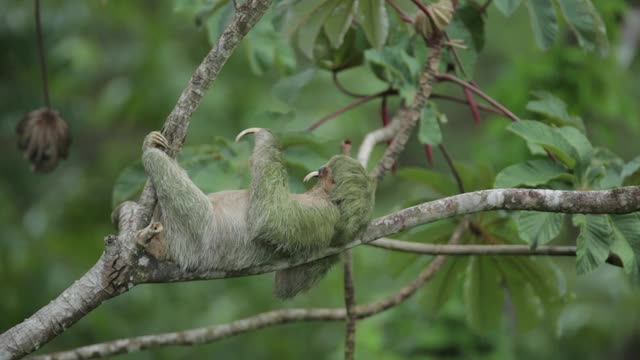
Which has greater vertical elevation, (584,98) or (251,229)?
(584,98)

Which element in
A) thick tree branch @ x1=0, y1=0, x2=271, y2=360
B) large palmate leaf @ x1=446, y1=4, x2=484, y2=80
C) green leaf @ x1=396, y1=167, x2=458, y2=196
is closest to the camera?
thick tree branch @ x1=0, y1=0, x2=271, y2=360

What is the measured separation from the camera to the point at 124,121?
11477 mm

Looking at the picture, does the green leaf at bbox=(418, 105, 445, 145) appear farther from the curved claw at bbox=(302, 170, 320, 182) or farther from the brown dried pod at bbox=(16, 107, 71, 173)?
the brown dried pod at bbox=(16, 107, 71, 173)

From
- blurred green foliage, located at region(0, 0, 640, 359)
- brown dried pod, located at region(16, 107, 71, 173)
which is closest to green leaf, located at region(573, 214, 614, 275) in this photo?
blurred green foliage, located at region(0, 0, 640, 359)

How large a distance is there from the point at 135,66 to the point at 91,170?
156cm

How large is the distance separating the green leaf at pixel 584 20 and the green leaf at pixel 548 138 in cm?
87

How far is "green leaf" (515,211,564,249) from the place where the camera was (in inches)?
178

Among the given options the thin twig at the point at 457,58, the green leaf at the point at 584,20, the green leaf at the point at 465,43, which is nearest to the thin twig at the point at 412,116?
the thin twig at the point at 457,58

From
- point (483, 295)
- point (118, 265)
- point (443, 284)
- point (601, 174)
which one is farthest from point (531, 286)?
point (118, 265)

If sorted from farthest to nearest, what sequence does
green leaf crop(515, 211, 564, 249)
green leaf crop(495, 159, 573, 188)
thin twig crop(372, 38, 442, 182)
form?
thin twig crop(372, 38, 442, 182) < green leaf crop(495, 159, 573, 188) < green leaf crop(515, 211, 564, 249)

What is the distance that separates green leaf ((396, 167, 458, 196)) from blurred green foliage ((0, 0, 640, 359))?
13 millimetres

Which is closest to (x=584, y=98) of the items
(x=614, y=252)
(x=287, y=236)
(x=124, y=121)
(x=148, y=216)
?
(x=614, y=252)

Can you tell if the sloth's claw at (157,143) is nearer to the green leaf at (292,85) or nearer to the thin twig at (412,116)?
the thin twig at (412,116)

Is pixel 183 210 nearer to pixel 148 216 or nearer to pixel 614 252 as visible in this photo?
pixel 148 216
